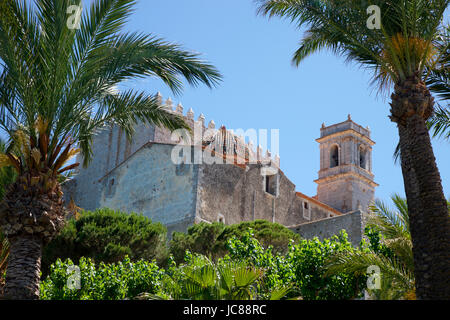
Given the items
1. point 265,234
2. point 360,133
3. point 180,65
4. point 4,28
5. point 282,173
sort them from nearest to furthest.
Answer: point 4,28 → point 180,65 → point 265,234 → point 282,173 → point 360,133

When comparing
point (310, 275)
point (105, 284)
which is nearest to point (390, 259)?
point (310, 275)

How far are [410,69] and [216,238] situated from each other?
634 inches

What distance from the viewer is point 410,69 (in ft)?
30.3

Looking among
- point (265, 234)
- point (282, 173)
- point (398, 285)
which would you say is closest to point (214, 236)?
point (265, 234)

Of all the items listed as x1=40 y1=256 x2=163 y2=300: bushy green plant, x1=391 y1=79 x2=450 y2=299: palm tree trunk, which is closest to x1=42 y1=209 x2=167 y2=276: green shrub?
x1=40 y1=256 x2=163 y2=300: bushy green plant

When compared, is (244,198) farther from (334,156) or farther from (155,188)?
(334,156)

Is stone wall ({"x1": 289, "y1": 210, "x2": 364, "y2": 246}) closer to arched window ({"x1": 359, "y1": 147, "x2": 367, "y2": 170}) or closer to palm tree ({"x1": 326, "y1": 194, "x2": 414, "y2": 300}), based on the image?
palm tree ({"x1": 326, "y1": 194, "x2": 414, "y2": 300})

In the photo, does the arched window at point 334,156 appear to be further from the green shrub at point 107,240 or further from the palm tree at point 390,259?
the palm tree at point 390,259

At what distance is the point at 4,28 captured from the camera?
9.27 metres

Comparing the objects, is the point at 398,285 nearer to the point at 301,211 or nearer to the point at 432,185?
the point at 432,185

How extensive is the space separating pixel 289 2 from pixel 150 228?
1409 centimetres

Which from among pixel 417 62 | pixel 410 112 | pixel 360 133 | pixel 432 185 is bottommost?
pixel 432 185

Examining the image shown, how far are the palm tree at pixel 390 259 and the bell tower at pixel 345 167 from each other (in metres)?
33.8
